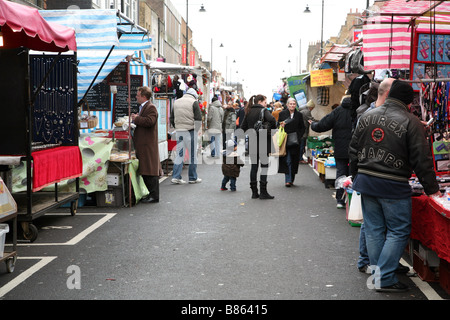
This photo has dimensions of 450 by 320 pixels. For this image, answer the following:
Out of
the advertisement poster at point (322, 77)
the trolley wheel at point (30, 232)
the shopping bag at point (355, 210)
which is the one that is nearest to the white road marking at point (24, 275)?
the trolley wheel at point (30, 232)

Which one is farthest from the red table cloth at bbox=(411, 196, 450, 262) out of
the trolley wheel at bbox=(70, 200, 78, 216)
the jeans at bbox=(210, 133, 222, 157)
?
the jeans at bbox=(210, 133, 222, 157)

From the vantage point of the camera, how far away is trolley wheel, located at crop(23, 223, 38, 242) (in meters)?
7.82

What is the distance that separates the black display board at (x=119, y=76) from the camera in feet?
39.1

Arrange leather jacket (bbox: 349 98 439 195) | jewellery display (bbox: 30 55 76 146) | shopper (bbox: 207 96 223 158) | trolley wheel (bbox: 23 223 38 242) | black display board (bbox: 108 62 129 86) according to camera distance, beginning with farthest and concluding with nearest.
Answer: shopper (bbox: 207 96 223 158) < black display board (bbox: 108 62 129 86) < jewellery display (bbox: 30 55 76 146) < trolley wheel (bbox: 23 223 38 242) < leather jacket (bbox: 349 98 439 195)

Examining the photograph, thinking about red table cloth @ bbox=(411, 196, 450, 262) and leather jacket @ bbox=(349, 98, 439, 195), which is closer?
red table cloth @ bbox=(411, 196, 450, 262)

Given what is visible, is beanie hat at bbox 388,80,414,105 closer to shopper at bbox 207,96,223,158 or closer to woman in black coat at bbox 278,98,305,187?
woman in black coat at bbox 278,98,305,187

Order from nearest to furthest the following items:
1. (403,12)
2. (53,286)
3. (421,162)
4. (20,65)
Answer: (421,162) → (53,286) → (403,12) → (20,65)

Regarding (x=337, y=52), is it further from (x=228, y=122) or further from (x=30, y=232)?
(x=228, y=122)

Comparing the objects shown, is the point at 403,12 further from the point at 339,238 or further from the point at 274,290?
the point at 274,290

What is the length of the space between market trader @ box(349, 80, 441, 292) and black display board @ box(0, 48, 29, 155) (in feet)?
15.5

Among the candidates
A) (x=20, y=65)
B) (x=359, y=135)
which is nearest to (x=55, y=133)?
(x=20, y=65)

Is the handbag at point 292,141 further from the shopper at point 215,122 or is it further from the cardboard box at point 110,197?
the shopper at point 215,122

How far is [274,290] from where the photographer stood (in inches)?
217

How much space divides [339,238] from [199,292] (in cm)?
315
